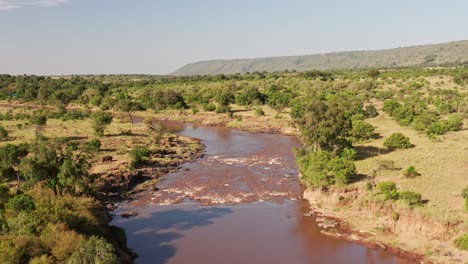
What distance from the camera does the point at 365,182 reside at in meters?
35.8

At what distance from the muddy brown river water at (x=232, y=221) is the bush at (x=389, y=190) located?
5.57m

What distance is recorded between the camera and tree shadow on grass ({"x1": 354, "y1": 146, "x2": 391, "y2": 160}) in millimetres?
44544

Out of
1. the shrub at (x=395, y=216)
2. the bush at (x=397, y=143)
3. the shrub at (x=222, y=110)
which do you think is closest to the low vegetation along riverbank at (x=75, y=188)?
the shrub at (x=395, y=216)

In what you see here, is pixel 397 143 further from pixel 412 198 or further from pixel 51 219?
pixel 51 219

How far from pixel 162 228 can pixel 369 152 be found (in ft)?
85.1

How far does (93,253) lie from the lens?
21094mm

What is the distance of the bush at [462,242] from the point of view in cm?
2533

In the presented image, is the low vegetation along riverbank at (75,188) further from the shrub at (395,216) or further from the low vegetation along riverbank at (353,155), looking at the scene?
the shrub at (395,216)

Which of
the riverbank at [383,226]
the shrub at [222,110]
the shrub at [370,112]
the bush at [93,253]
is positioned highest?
the shrub at [222,110]

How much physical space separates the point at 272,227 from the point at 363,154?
18.5 metres

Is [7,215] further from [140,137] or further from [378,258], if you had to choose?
[140,137]

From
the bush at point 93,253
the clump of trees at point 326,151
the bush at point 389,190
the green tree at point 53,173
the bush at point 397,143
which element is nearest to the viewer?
the bush at point 93,253

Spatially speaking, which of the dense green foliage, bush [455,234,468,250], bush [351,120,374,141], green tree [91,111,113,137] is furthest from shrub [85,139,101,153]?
bush [455,234,468,250]

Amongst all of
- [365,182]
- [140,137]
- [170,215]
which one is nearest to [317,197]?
[365,182]
